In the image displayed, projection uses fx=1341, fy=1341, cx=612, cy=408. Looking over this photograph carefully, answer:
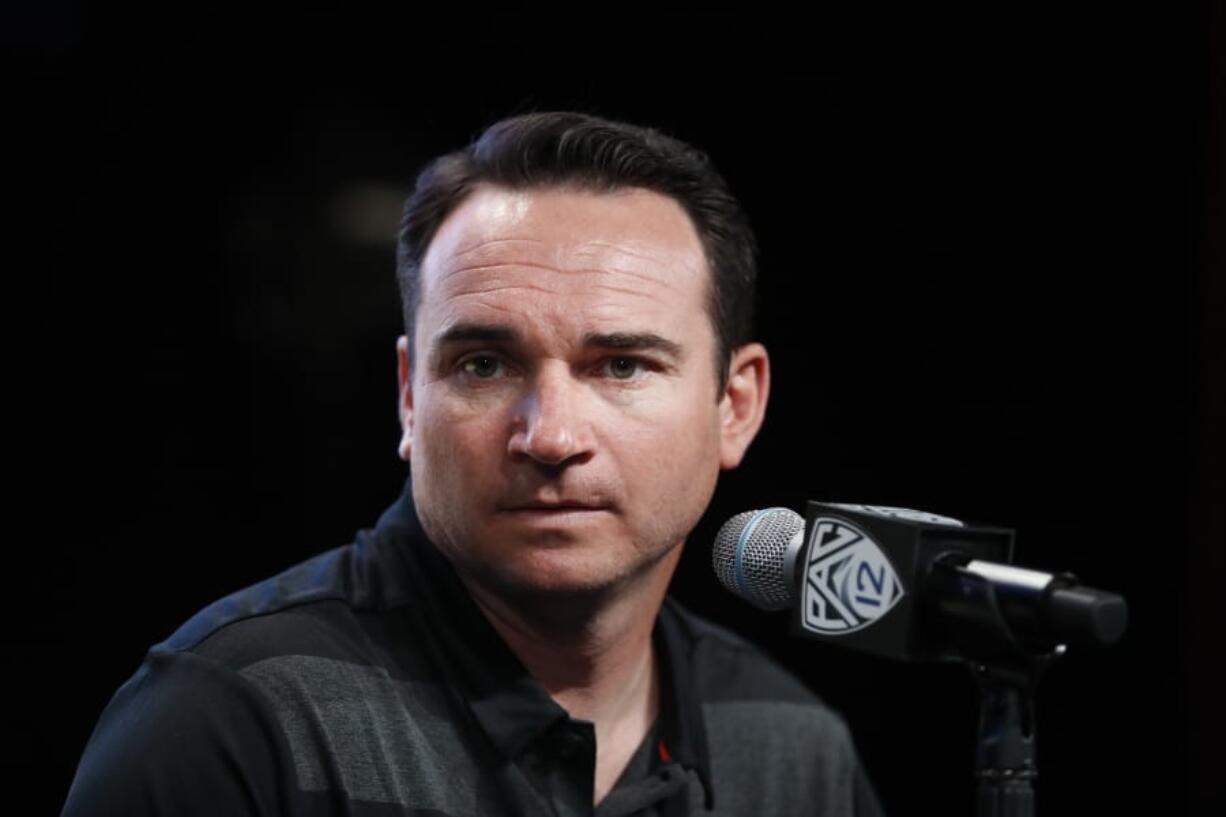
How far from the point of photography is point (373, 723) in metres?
1.83

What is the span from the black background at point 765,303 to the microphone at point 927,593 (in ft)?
5.41

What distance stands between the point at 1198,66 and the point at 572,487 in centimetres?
191

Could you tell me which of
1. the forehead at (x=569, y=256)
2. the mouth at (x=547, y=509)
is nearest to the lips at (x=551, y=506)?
the mouth at (x=547, y=509)

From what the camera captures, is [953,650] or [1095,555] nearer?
[953,650]

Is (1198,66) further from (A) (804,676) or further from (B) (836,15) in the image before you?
(A) (804,676)

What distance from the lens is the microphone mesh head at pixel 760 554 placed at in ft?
4.54

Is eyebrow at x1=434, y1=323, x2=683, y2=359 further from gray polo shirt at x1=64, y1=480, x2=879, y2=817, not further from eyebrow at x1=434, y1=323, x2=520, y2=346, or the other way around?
gray polo shirt at x1=64, y1=480, x2=879, y2=817

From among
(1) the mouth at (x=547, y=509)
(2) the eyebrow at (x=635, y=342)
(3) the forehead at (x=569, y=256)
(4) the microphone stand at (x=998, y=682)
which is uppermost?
(3) the forehead at (x=569, y=256)

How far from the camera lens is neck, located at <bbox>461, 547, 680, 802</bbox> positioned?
202 centimetres

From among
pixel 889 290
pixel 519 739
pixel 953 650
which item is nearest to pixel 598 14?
pixel 889 290

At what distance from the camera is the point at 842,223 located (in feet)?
10.3

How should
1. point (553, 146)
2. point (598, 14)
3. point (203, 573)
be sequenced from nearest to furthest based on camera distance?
point (553, 146) → point (203, 573) → point (598, 14)

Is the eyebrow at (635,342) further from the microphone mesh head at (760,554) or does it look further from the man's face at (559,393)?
the microphone mesh head at (760,554)

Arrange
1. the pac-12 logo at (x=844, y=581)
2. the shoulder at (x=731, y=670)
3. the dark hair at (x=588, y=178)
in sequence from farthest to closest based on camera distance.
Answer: the shoulder at (x=731, y=670) < the dark hair at (x=588, y=178) < the pac-12 logo at (x=844, y=581)
